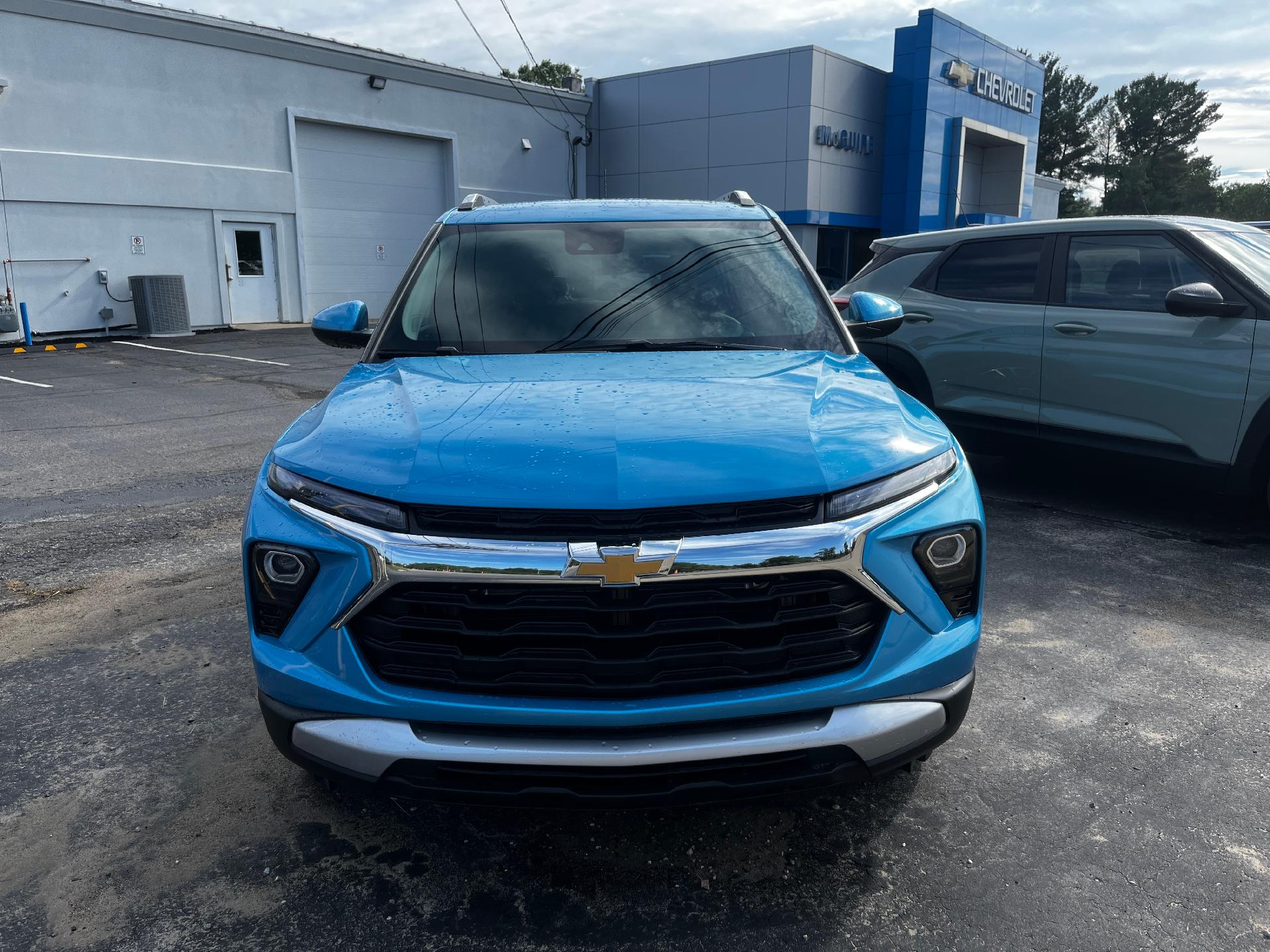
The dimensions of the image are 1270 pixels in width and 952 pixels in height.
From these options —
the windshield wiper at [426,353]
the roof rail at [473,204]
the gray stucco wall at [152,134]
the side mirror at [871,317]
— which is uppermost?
the gray stucco wall at [152,134]

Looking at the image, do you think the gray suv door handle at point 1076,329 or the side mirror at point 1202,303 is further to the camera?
the gray suv door handle at point 1076,329

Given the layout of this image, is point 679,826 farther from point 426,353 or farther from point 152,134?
point 152,134

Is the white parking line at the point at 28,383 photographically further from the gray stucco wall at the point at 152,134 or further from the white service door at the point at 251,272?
the white service door at the point at 251,272

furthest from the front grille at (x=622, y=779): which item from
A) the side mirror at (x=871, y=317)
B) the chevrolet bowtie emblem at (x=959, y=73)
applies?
the chevrolet bowtie emblem at (x=959, y=73)

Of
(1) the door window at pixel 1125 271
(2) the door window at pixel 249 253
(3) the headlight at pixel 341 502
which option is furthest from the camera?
(2) the door window at pixel 249 253

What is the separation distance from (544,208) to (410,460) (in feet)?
6.88

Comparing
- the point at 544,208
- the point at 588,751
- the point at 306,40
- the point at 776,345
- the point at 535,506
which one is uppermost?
the point at 306,40

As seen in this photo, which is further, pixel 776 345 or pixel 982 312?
pixel 982 312

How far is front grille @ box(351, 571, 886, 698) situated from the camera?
6.56ft

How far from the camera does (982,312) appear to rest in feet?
19.5

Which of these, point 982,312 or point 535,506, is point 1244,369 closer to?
point 982,312

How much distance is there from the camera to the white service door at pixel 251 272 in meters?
20.2

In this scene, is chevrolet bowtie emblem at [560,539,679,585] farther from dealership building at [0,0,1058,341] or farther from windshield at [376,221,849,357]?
dealership building at [0,0,1058,341]

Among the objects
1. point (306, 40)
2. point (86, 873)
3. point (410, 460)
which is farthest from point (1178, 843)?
point (306, 40)
